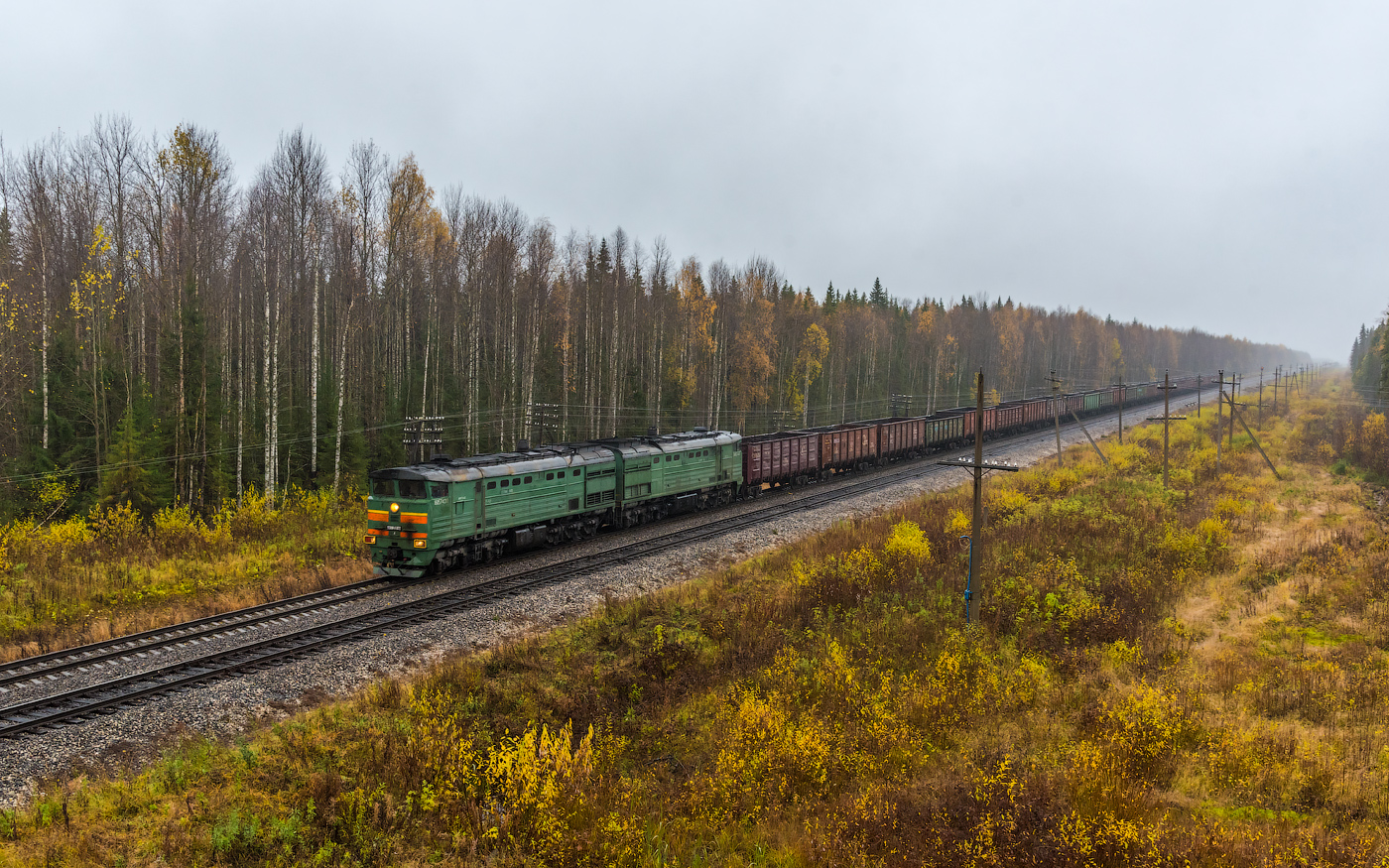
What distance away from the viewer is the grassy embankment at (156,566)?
16.6 metres

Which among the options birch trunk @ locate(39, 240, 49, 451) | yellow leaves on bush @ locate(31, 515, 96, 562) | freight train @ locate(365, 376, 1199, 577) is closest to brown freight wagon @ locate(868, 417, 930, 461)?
freight train @ locate(365, 376, 1199, 577)

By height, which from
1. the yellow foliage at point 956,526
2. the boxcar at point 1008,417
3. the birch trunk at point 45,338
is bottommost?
the yellow foliage at point 956,526

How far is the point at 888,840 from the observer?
855 cm

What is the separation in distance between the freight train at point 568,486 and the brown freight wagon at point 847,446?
3.1 inches

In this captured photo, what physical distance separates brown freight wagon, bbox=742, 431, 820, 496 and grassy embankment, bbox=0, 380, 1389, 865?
48.8 feet

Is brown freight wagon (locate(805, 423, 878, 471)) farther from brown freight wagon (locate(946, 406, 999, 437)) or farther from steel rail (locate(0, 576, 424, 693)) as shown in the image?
steel rail (locate(0, 576, 424, 693))

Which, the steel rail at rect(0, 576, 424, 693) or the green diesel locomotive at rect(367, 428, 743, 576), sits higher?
the green diesel locomotive at rect(367, 428, 743, 576)

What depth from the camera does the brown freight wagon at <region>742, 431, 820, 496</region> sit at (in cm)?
3450

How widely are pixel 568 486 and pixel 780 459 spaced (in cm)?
1476

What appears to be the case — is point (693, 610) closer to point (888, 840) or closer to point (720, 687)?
point (720, 687)

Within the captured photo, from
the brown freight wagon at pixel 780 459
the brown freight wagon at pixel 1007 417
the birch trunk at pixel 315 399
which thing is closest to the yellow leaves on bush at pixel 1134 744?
the brown freight wagon at pixel 780 459

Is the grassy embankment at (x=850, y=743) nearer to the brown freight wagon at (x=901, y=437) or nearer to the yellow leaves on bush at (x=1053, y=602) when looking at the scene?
the yellow leaves on bush at (x=1053, y=602)

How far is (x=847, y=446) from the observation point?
41500 millimetres

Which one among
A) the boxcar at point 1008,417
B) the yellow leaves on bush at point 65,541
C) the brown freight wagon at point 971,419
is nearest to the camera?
the yellow leaves on bush at point 65,541
